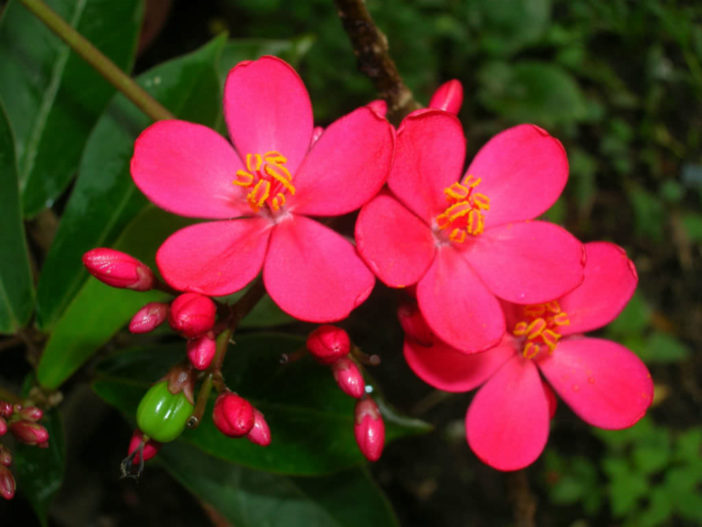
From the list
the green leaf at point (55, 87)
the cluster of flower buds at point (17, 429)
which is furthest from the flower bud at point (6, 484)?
the green leaf at point (55, 87)

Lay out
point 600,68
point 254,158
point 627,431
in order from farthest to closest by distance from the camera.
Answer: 1. point 600,68
2. point 627,431
3. point 254,158

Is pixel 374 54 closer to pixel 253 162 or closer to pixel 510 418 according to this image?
pixel 253 162

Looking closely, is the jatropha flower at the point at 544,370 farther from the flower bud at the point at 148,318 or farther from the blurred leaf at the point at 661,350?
the blurred leaf at the point at 661,350

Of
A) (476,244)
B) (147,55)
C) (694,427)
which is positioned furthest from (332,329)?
(694,427)

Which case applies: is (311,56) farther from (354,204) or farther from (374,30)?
(354,204)

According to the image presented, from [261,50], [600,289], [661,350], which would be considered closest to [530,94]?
[661,350]
